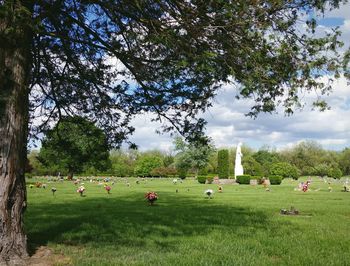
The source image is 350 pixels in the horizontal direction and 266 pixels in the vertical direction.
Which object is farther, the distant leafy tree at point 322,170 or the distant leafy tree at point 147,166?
the distant leafy tree at point 322,170

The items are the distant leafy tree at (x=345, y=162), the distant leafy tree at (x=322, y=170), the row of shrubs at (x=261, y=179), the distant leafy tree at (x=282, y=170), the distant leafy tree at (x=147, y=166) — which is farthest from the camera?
the distant leafy tree at (x=345, y=162)

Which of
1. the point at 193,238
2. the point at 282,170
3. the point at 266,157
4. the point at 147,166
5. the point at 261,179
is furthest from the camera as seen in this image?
the point at 266,157

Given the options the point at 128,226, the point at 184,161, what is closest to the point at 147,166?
the point at 184,161

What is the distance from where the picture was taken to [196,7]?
7594 millimetres

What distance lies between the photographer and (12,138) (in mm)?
7109

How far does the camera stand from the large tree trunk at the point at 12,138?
6.98 metres

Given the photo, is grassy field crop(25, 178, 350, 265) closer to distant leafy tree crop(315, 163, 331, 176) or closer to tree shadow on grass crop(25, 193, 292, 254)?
tree shadow on grass crop(25, 193, 292, 254)

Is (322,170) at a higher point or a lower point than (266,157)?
lower

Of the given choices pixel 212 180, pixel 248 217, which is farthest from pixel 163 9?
pixel 212 180

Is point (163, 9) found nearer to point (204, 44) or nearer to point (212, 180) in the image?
point (204, 44)

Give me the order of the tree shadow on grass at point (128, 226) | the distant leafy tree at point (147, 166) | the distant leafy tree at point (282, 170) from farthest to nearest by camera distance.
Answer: the distant leafy tree at point (147, 166)
the distant leafy tree at point (282, 170)
the tree shadow on grass at point (128, 226)

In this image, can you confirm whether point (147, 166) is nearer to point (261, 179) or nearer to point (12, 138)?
point (261, 179)

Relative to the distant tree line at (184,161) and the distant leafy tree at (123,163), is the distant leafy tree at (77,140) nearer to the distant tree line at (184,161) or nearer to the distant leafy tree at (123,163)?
the distant tree line at (184,161)

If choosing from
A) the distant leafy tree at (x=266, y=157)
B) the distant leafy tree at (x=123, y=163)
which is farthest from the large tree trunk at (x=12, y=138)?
the distant leafy tree at (x=266, y=157)
